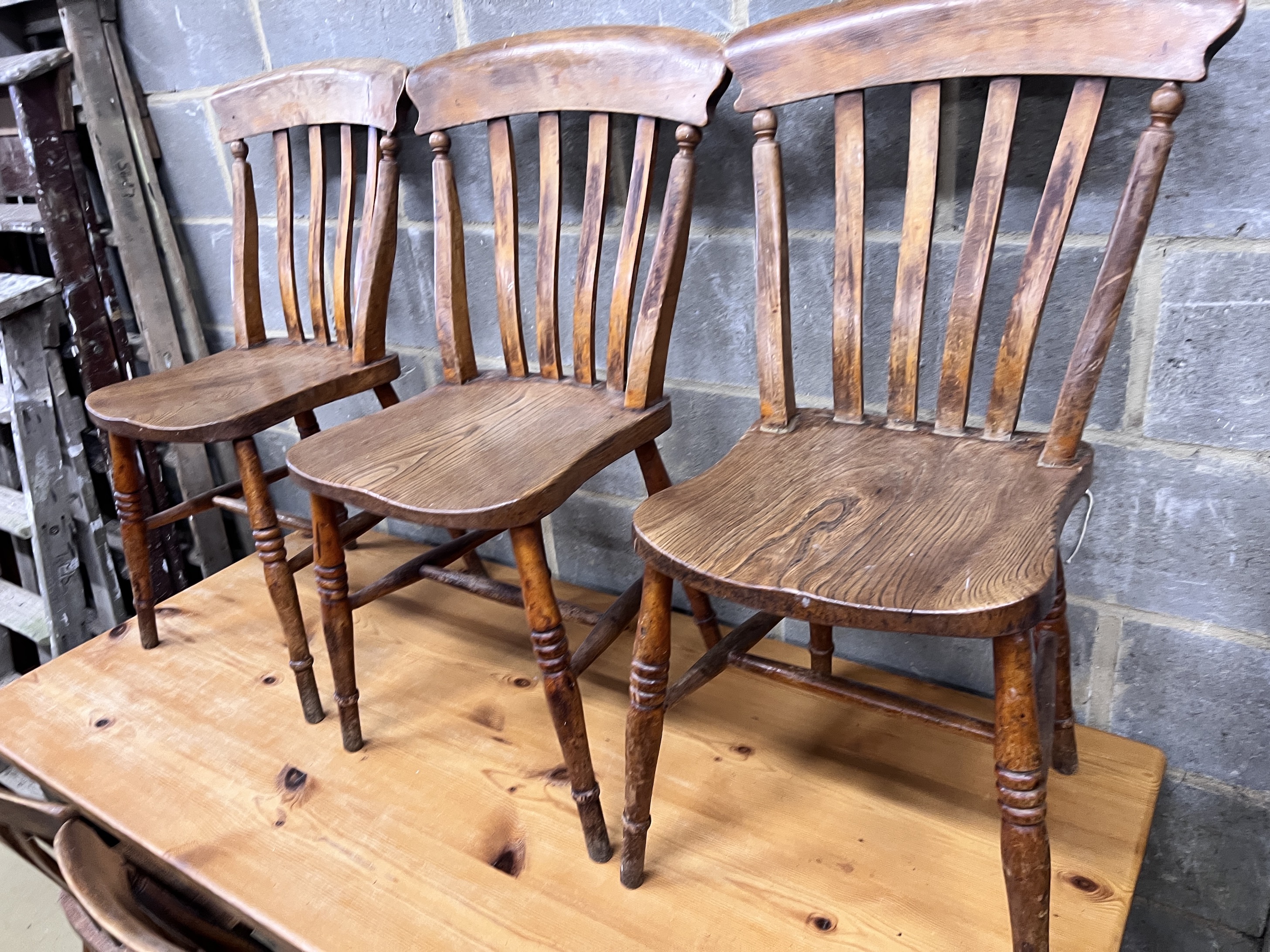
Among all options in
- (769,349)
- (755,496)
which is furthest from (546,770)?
(769,349)

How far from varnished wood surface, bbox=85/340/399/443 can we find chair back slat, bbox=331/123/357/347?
5 centimetres

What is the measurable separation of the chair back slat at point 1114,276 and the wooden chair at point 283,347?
1.04 metres

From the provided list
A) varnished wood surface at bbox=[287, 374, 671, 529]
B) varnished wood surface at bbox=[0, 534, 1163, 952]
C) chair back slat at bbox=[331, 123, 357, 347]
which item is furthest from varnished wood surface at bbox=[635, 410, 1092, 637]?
chair back slat at bbox=[331, 123, 357, 347]

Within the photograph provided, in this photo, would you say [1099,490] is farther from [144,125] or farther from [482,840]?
[144,125]

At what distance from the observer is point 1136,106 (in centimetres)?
105

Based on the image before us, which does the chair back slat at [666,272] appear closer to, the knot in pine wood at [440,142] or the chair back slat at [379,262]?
the knot in pine wood at [440,142]

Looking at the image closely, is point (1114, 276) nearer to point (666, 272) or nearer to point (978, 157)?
point (978, 157)

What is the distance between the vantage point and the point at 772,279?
3.75ft

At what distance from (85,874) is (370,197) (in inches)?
42.2

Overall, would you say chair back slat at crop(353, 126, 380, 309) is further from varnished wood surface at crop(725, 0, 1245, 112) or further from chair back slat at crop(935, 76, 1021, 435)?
chair back slat at crop(935, 76, 1021, 435)

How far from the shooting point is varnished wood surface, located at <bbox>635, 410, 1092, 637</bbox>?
813 mm

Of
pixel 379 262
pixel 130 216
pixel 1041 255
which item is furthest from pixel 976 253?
pixel 130 216

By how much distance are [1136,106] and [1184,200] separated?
124 mm

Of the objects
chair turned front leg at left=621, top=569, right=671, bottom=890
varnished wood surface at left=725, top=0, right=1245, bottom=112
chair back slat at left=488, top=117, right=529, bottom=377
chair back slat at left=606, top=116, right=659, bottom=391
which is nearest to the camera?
varnished wood surface at left=725, top=0, right=1245, bottom=112
